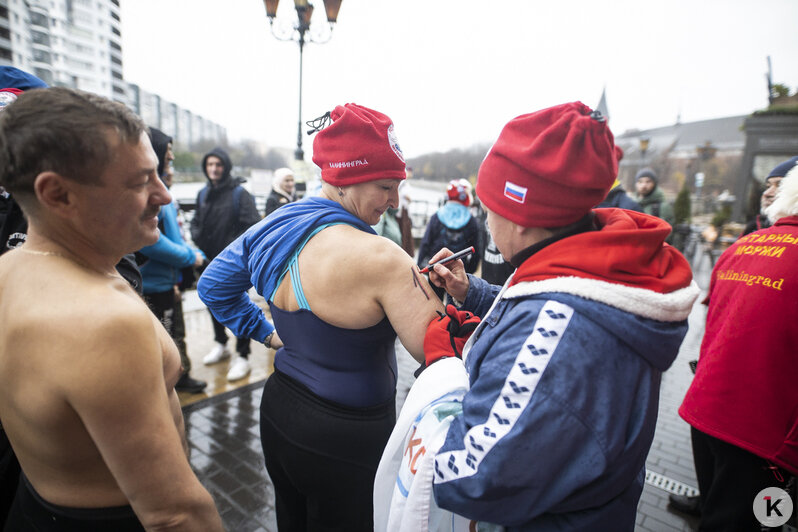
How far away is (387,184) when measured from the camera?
1.76 metres

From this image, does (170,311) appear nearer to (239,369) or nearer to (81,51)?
(239,369)

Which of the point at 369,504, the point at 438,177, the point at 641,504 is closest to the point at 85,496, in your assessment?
the point at 369,504

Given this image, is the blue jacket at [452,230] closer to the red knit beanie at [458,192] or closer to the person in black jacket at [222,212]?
A: the red knit beanie at [458,192]

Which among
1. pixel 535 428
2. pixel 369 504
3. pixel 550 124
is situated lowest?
pixel 369 504

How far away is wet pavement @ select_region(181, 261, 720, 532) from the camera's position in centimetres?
283

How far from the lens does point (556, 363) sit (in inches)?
38.0

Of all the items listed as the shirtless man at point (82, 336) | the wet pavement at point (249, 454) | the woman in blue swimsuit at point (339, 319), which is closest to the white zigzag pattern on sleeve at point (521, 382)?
the woman in blue swimsuit at point (339, 319)

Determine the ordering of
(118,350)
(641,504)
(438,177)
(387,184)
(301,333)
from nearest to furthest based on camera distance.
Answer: (118,350)
(301,333)
(387,184)
(641,504)
(438,177)

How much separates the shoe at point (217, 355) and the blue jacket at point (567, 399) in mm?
4611

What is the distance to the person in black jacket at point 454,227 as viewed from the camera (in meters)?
5.47

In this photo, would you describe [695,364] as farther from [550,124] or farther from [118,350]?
[118,350]

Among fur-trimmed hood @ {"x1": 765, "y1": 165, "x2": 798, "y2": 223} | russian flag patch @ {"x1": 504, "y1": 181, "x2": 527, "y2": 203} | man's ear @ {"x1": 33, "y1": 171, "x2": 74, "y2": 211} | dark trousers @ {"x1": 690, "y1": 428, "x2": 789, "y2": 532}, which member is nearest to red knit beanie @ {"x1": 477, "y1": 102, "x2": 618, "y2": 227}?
russian flag patch @ {"x1": 504, "y1": 181, "x2": 527, "y2": 203}

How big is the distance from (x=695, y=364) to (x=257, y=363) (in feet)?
14.9

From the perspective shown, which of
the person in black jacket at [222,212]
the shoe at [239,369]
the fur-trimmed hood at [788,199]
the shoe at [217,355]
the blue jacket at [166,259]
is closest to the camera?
the fur-trimmed hood at [788,199]
